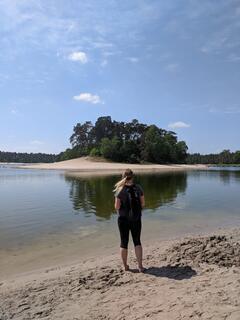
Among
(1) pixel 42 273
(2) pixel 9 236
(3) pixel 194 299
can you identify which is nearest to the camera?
(3) pixel 194 299

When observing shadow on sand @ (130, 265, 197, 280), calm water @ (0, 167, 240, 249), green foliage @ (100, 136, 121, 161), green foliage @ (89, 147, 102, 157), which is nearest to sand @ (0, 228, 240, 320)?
shadow on sand @ (130, 265, 197, 280)

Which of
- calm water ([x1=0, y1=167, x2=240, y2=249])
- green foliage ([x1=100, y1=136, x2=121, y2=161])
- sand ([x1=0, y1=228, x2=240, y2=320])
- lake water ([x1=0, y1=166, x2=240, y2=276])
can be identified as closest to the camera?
sand ([x1=0, y1=228, x2=240, y2=320])

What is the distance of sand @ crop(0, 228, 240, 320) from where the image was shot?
5566mm

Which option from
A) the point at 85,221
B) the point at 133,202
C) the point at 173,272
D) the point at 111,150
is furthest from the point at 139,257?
the point at 111,150

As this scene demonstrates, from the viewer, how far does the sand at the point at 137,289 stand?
5566 mm

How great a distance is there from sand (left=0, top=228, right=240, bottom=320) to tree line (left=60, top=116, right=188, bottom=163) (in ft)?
334

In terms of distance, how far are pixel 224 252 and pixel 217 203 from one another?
14498 mm

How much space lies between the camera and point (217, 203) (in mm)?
22891

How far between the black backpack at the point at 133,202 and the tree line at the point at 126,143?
102 m

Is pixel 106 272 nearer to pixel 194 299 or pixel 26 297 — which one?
pixel 26 297

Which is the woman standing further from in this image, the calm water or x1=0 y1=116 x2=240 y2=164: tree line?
x1=0 y1=116 x2=240 y2=164: tree line

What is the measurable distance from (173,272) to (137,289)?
126cm

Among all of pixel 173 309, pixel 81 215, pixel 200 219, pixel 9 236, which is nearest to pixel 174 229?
pixel 200 219

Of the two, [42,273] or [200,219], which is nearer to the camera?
[42,273]
